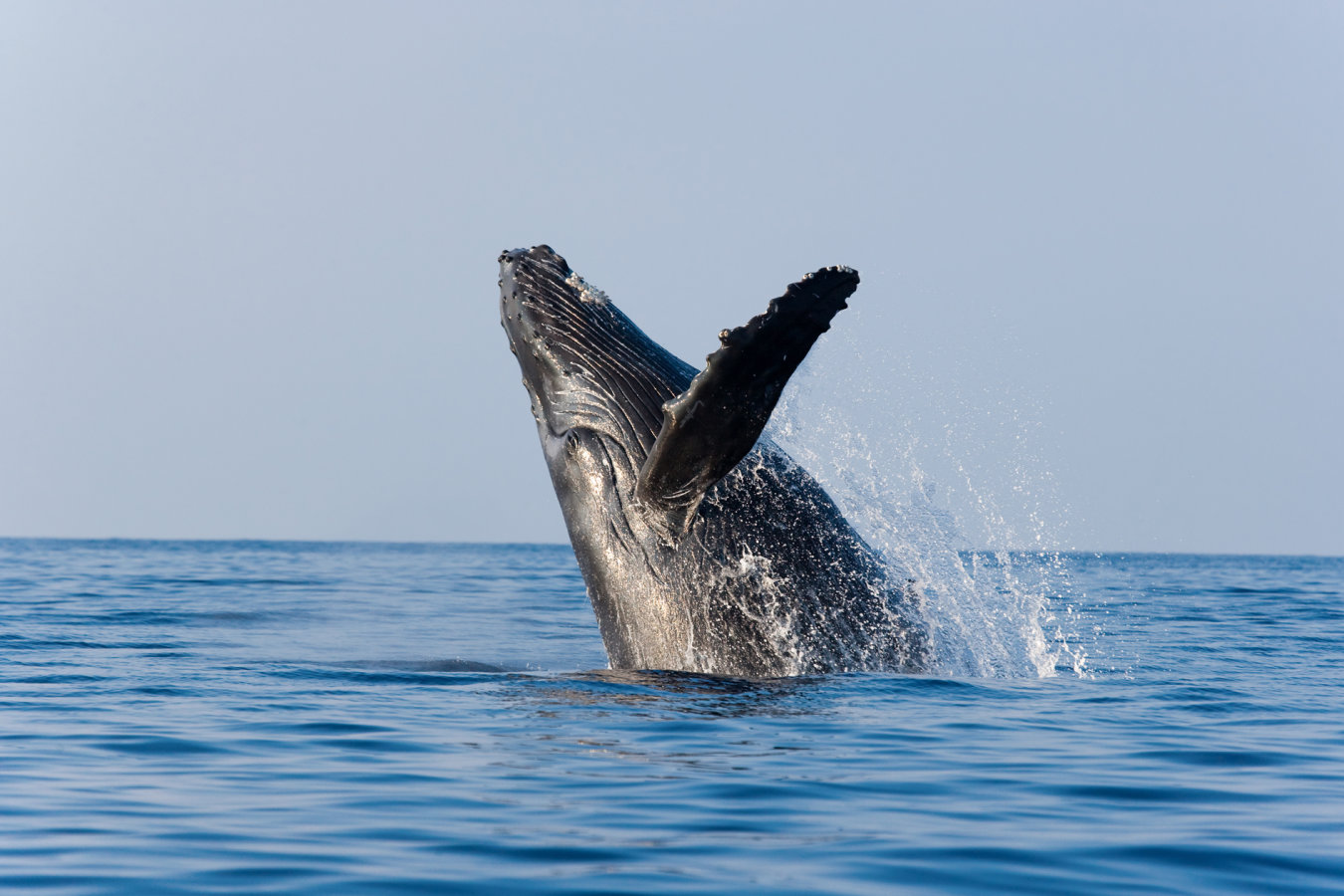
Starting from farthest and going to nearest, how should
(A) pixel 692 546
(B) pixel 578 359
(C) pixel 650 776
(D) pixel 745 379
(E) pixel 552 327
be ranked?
(E) pixel 552 327, (B) pixel 578 359, (A) pixel 692 546, (D) pixel 745 379, (C) pixel 650 776

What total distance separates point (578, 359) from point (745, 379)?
296 centimetres

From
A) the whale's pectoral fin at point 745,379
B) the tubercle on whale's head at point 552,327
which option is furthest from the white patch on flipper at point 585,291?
the whale's pectoral fin at point 745,379

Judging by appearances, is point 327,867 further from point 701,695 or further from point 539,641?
point 539,641

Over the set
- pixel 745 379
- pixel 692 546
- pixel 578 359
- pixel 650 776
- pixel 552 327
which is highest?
pixel 552 327

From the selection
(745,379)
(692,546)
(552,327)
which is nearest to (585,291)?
(552,327)

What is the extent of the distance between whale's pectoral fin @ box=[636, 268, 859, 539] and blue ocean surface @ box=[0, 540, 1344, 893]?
1.70m

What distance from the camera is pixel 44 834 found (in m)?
6.77

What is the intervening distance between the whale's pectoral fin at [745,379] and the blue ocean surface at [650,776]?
1698mm

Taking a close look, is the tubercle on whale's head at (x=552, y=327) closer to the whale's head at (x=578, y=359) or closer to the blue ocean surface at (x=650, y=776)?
the whale's head at (x=578, y=359)

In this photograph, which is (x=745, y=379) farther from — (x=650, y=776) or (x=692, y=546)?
(x=650, y=776)

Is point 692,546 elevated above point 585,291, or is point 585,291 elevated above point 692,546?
point 585,291

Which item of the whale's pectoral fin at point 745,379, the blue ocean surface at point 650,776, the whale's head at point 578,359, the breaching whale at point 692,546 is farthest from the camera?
the whale's head at point 578,359

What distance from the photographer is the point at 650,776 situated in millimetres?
7777

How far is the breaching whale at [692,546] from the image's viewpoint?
10.7m
